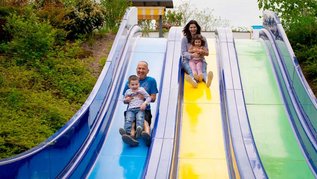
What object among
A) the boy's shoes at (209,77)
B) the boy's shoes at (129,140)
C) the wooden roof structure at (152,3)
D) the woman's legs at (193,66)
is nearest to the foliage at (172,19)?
the wooden roof structure at (152,3)

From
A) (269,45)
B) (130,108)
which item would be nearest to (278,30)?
(269,45)

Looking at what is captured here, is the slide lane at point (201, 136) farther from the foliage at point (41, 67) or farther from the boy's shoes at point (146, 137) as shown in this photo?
the foliage at point (41, 67)

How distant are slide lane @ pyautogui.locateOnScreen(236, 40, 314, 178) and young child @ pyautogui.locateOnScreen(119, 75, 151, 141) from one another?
5.94 feet

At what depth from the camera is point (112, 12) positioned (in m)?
18.0

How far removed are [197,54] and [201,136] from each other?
9.68ft

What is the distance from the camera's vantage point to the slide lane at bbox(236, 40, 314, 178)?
843cm

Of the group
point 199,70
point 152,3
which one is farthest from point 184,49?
point 152,3

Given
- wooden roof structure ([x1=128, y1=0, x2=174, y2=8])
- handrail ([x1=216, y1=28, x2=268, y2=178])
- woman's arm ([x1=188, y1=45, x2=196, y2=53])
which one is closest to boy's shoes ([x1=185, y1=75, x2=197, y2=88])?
handrail ([x1=216, y1=28, x2=268, y2=178])

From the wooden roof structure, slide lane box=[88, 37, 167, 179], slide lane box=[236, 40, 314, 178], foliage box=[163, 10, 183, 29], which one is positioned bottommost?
foliage box=[163, 10, 183, 29]

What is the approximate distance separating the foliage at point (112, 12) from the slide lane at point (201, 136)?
23.2ft

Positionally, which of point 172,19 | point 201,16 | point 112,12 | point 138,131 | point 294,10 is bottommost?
point 201,16

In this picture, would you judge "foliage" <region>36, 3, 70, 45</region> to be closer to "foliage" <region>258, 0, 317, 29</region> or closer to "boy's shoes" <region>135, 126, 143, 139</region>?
"foliage" <region>258, 0, 317, 29</region>

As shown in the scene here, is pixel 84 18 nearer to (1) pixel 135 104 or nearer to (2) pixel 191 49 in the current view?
(2) pixel 191 49

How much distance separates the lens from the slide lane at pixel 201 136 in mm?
8148
